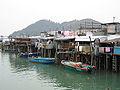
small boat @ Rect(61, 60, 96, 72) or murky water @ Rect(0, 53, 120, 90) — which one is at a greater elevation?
small boat @ Rect(61, 60, 96, 72)

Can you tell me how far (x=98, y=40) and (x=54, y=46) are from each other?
12027 millimetres

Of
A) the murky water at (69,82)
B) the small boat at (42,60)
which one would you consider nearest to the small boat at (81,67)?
the murky water at (69,82)

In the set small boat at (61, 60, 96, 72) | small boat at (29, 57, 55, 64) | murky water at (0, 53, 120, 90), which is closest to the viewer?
murky water at (0, 53, 120, 90)

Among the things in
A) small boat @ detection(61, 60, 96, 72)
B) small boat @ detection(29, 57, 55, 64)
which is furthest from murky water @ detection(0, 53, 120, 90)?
small boat @ detection(29, 57, 55, 64)

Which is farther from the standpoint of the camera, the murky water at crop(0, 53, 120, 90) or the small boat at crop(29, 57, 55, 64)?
the small boat at crop(29, 57, 55, 64)

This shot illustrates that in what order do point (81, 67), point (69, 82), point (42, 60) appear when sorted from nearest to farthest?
point (69, 82) → point (81, 67) → point (42, 60)

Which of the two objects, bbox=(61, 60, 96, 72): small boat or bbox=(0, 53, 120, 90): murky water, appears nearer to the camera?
bbox=(0, 53, 120, 90): murky water

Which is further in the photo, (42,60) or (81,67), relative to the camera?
(42,60)

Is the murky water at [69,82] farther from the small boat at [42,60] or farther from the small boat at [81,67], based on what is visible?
the small boat at [42,60]

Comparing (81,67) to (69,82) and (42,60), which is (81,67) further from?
(42,60)

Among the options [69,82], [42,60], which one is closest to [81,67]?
[69,82]

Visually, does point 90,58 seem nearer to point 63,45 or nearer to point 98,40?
point 98,40

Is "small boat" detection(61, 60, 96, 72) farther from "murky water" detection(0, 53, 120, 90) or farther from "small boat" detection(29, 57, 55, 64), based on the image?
"small boat" detection(29, 57, 55, 64)

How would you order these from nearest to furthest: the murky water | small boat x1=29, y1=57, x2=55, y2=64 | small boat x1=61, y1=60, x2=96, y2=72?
the murky water → small boat x1=61, y1=60, x2=96, y2=72 → small boat x1=29, y1=57, x2=55, y2=64
